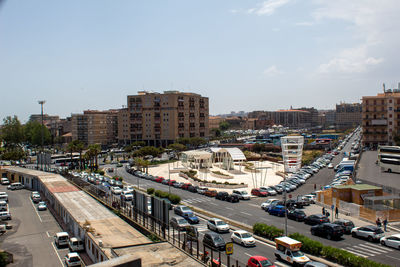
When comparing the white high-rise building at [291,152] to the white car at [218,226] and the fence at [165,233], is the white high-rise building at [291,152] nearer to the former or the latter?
the white car at [218,226]

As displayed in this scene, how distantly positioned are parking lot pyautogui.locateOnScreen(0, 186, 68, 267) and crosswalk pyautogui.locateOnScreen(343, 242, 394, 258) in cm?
1935

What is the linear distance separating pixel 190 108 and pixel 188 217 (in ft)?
308

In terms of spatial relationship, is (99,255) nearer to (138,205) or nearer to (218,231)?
(138,205)

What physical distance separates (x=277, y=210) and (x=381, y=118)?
62.8 meters

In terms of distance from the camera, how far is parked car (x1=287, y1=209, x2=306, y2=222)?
3142 cm

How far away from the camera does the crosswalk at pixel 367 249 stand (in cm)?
2311

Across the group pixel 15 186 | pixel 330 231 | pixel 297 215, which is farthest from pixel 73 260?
pixel 15 186

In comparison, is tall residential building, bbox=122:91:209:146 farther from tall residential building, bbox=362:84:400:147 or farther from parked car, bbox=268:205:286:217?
parked car, bbox=268:205:286:217

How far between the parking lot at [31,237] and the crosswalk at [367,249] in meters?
19.3

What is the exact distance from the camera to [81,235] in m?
24.9

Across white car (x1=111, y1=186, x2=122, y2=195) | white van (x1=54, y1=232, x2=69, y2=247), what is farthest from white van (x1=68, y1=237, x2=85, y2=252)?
white car (x1=111, y1=186, x2=122, y2=195)

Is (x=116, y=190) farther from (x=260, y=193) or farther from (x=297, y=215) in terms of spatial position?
(x=297, y=215)

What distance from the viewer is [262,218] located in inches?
1298

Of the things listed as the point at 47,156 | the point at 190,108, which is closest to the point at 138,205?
the point at 47,156
